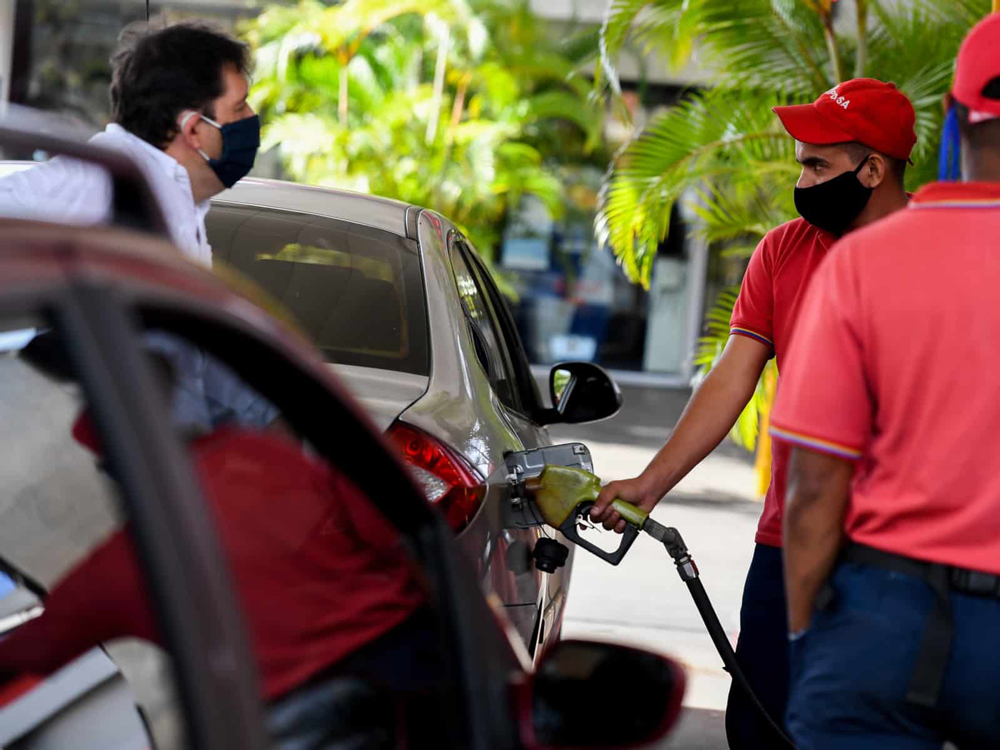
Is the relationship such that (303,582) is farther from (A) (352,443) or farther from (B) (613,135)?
(B) (613,135)

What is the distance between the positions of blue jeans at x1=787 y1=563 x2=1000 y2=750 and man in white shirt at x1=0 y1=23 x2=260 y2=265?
1588 mm

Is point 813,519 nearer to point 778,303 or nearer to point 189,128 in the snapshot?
point 778,303

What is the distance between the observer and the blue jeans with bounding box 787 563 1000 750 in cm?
190

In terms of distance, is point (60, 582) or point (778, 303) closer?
point (60, 582)

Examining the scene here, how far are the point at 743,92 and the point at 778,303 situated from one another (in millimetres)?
3865

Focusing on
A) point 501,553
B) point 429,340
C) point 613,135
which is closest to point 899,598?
point 501,553

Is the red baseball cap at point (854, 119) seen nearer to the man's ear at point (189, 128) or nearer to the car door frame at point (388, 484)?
the man's ear at point (189, 128)

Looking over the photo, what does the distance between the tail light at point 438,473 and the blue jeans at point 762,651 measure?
0.69 m

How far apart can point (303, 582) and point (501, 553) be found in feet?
4.90

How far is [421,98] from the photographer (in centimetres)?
1277

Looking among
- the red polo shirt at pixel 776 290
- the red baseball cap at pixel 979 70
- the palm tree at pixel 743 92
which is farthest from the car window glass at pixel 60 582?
the palm tree at pixel 743 92

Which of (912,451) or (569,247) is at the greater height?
(912,451)

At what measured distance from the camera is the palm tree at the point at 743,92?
6.49m

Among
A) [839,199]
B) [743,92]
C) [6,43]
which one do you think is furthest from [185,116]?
[6,43]
